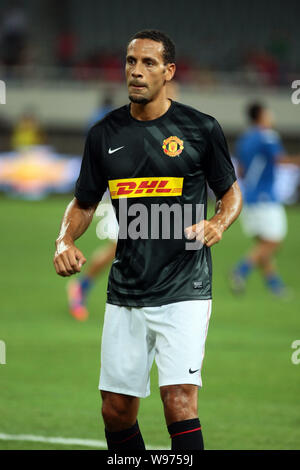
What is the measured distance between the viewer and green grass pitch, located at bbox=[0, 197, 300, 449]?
6.11m

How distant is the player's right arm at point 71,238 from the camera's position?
14.4 ft

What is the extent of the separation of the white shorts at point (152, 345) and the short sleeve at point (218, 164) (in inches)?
25.3

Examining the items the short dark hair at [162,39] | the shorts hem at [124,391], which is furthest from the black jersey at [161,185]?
the shorts hem at [124,391]

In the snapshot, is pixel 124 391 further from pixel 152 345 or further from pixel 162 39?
pixel 162 39

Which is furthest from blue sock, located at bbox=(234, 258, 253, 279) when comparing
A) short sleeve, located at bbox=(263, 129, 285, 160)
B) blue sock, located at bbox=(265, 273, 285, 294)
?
short sleeve, located at bbox=(263, 129, 285, 160)

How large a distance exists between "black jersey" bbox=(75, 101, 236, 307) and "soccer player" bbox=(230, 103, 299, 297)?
23.8 feet

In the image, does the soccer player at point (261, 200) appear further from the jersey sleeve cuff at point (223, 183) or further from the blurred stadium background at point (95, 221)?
the jersey sleeve cuff at point (223, 183)

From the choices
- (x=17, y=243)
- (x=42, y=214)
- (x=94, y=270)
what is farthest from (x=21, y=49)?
(x=94, y=270)

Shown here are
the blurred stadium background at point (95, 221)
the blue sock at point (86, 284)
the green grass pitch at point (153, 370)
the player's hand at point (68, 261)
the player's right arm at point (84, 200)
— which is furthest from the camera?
the blue sock at point (86, 284)

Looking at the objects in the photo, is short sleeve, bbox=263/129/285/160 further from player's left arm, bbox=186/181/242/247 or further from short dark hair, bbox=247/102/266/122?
player's left arm, bbox=186/181/242/247

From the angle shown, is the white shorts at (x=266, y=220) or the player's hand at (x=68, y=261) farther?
the white shorts at (x=266, y=220)

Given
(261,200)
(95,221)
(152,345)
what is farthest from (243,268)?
(95,221)

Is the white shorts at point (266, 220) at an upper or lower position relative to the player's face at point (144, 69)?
lower

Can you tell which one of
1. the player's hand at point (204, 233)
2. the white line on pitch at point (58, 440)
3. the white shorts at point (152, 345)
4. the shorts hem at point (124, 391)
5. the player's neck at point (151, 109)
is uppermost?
the player's neck at point (151, 109)
